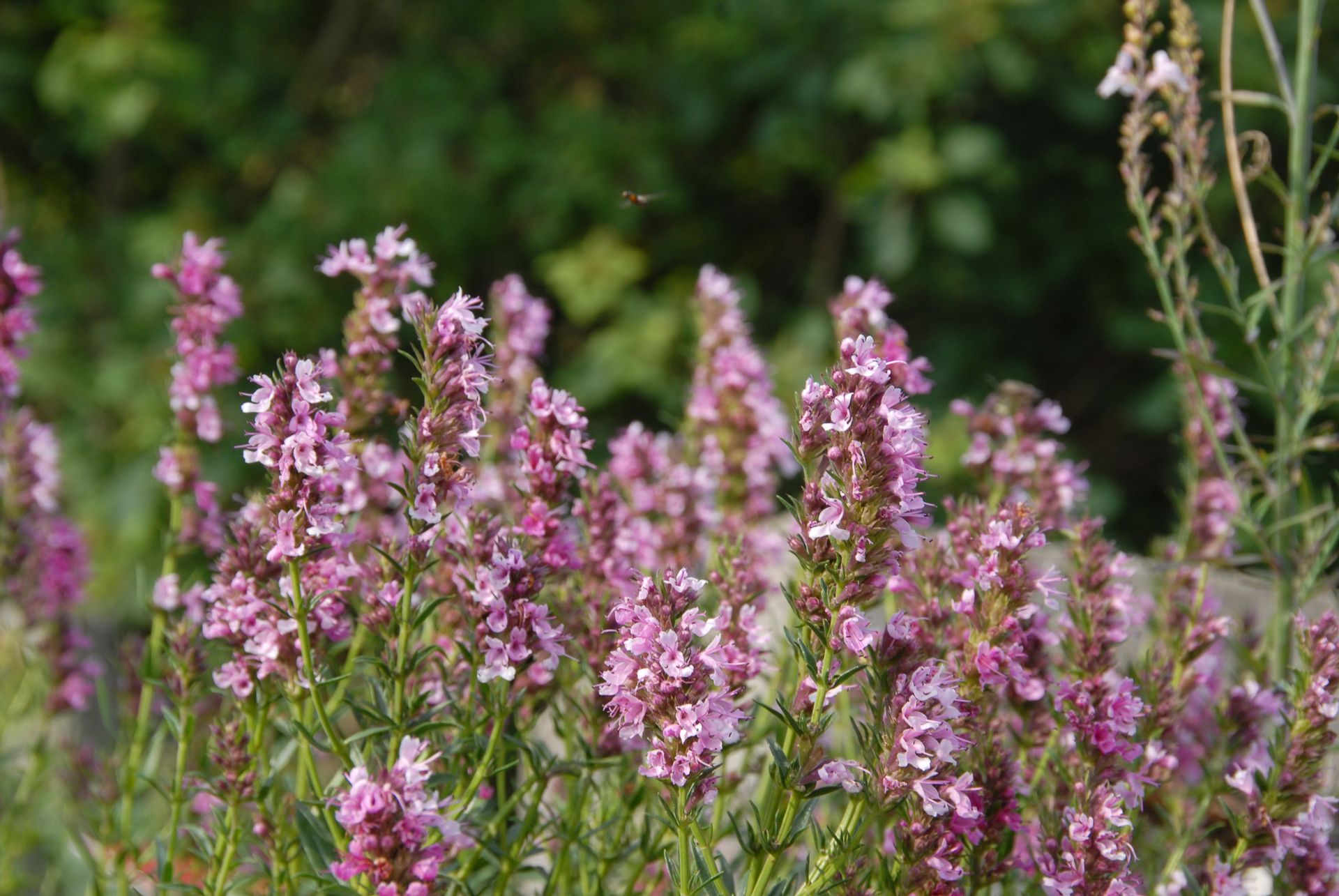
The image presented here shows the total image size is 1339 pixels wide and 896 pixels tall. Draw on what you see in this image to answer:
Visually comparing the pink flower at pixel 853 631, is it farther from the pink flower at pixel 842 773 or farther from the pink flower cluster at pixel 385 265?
the pink flower cluster at pixel 385 265

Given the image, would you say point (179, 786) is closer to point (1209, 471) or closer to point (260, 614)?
point (260, 614)

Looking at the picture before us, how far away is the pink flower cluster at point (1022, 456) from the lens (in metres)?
2.05

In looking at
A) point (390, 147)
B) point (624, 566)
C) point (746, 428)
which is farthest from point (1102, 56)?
point (624, 566)

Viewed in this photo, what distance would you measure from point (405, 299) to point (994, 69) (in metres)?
4.37

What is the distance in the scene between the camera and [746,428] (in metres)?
2.45

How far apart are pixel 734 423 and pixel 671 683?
1171mm

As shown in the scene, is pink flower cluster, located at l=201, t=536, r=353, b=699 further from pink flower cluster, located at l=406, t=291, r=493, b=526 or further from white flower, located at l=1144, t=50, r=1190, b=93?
white flower, located at l=1144, t=50, r=1190, b=93

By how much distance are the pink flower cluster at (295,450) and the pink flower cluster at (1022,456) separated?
110 cm

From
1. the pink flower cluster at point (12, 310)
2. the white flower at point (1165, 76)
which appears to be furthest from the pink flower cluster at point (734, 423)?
the pink flower cluster at point (12, 310)

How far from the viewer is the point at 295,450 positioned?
1.40 m

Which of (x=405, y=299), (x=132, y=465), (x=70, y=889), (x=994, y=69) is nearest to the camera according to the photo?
(x=405, y=299)

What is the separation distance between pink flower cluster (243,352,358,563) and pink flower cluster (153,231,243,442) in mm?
701

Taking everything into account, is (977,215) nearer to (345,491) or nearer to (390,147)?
(390,147)

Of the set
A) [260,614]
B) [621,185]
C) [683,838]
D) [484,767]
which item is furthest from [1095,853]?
[621,185]
